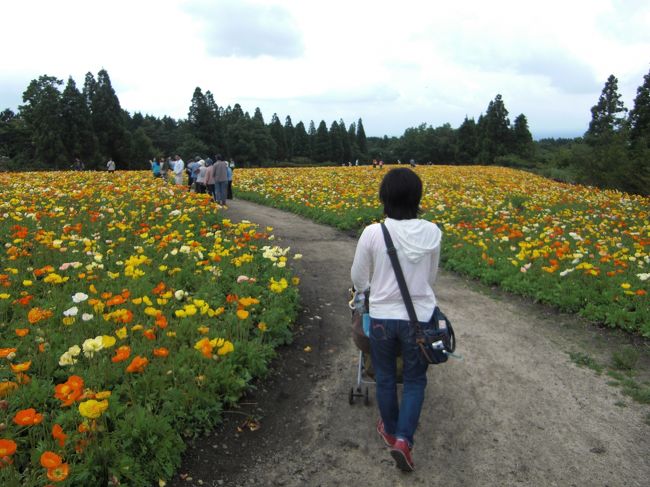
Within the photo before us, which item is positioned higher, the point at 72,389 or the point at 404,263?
the point at 404,263

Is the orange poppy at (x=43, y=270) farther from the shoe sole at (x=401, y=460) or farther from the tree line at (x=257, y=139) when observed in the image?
the tree line at (x=257, y=139)

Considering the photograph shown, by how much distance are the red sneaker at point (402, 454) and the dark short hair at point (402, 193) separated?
170 centimetres

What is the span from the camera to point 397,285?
3.46 meters

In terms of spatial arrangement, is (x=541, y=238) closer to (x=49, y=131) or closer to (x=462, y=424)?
(x=462, y=424)

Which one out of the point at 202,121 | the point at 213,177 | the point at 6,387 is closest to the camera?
the point at 6,387

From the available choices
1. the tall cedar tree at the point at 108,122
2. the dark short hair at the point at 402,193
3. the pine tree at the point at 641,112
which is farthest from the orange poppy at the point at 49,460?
the tall cedar tree at the point at 108,122

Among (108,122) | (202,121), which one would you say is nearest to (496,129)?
(202,121)

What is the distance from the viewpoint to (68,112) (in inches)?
2060

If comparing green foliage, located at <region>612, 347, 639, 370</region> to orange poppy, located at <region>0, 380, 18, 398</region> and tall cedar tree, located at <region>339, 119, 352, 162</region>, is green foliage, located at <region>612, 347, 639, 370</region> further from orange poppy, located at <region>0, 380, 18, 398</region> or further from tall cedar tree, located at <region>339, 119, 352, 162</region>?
tall cedar tree, located at <region>339, 119, 352, 162</region>

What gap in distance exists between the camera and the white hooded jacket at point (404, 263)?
344 cm

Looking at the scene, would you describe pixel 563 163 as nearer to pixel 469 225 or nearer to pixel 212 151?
pixel 469 225

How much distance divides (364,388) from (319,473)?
1316 mm

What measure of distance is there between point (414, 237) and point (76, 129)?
188 feet

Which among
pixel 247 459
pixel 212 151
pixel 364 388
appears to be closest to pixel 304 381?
pixel 364 388
